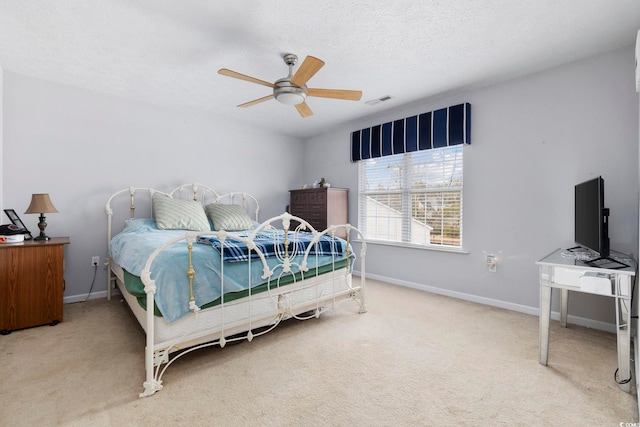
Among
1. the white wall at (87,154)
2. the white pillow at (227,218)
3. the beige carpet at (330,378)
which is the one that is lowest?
the beige carpet at (330,378)

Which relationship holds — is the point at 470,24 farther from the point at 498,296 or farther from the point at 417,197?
the point at 498,296

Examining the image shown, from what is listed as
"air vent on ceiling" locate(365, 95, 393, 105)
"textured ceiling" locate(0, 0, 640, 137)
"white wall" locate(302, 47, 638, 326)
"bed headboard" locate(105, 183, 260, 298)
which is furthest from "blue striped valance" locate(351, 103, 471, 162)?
"bed headboard" locate(105, 183, 260, 298)

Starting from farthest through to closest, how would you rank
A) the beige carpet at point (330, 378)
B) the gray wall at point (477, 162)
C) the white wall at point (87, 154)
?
the white wall at point (87, 154) → the gray wall at point (477, 162) → the beige carpet at point (330, 378)

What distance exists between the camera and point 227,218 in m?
3.76

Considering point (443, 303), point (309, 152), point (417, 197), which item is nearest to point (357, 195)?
point (417, 197)

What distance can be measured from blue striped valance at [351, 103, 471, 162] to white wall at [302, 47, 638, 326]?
5.2 inches

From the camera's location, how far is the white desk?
1.72 m

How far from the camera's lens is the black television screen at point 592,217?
190 centimetres

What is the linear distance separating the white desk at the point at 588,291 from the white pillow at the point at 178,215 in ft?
10.7

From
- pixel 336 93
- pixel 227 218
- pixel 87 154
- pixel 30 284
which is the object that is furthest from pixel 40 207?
pixel 336 93

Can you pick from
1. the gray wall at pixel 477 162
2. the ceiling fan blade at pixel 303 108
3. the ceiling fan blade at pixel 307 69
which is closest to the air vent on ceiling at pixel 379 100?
the gray wall at pixel 477 162

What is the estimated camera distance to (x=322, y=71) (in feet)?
9.50

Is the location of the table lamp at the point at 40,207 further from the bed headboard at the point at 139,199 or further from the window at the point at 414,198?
the window at the point at 414,198

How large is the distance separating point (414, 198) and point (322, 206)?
1305 mm
